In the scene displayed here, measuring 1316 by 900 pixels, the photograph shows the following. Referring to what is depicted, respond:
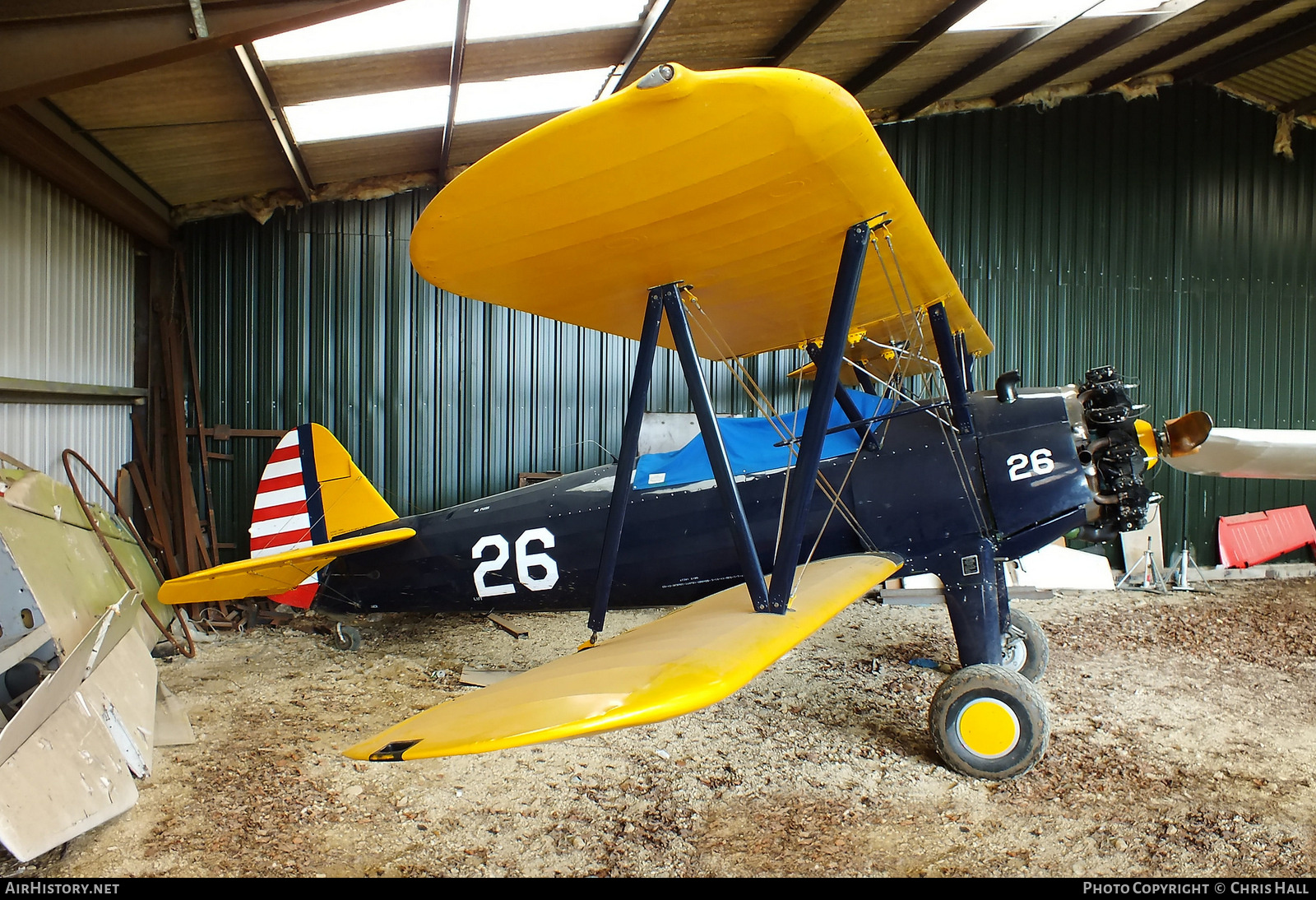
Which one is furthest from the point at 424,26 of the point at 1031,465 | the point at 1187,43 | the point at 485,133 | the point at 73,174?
the point at 1187,43

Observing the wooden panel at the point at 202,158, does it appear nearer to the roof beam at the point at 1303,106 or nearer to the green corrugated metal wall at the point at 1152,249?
the green corrugated metal wall at the point at 1152,249

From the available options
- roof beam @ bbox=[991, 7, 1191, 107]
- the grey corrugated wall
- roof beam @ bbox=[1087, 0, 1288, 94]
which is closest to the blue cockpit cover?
the grey corrugated wall

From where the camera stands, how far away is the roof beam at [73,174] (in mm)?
3195

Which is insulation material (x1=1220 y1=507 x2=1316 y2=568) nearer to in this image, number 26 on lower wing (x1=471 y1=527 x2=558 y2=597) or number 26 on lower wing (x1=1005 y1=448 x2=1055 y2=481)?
number 26 on lower wing (x1=1005 y1=448 x2=1055 y2=481)

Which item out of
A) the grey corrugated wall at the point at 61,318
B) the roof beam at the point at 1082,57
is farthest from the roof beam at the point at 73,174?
the roof beam at the point at 1082,57

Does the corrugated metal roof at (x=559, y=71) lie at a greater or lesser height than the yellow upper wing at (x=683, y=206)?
greater

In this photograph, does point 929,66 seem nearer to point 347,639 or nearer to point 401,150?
point 401,150

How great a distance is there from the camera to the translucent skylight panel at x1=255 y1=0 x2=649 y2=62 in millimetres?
3334

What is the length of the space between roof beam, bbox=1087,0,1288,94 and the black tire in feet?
29.1

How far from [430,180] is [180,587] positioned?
4.15 meters

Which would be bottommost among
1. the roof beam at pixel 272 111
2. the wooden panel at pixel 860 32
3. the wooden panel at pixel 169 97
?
→ the wooden panel at pixel 169 97

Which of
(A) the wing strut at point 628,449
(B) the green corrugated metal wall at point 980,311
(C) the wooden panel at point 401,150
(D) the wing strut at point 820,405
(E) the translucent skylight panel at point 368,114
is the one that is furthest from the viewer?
(B) the green corrugated metal wall at point 980,311

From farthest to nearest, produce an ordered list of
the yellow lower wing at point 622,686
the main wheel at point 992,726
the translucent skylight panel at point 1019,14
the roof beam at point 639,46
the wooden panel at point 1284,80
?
the wooden panel at point 1284,80 → the translucent skylight panel at point 1019,14 → the roof beam at point 639,46 → the main wheel at point 992,726 → the yellow lower wing at point 622,686

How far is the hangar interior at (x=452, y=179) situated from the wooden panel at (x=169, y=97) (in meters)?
0.02
